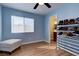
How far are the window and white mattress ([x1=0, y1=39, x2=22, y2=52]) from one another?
0.65 ft

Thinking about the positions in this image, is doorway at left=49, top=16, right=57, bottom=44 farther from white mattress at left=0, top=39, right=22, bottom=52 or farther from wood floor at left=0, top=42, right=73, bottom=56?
white mattress at left=0, top=39, right=22, bottom=52

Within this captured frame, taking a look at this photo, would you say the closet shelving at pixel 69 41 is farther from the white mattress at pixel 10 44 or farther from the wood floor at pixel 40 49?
the white mattress at pixel 10 44

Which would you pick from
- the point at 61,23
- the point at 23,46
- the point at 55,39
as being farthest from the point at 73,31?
the point at 23,46

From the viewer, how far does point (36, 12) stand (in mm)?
1684

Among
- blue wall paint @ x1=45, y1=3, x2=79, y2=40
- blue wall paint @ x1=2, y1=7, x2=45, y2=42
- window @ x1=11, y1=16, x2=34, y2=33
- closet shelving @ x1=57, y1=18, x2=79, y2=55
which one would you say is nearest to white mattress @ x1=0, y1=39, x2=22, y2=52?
blue wall paint @ x1=2, y1=7, x2=45, y2=42

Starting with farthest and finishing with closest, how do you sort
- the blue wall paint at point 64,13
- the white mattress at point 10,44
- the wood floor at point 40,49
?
the wood floor at point 40,49 → the white mattress at point 10,44 → the blue wall paint at point 64,13

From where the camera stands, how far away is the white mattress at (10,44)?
1634mm

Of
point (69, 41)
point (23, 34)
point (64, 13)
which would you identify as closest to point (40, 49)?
point (23, 34)

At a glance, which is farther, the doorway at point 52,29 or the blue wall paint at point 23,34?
the doorway at point 52,29

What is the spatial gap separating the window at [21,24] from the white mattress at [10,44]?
20 cm

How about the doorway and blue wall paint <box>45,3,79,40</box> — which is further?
the doorway

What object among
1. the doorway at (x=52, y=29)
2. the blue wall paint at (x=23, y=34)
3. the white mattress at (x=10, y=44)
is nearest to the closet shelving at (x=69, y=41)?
the doorway at (x=52, y=29)

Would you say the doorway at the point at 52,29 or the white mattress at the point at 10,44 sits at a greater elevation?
the doorway at the point at 52,29

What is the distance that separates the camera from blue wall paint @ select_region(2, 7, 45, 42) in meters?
1.56
